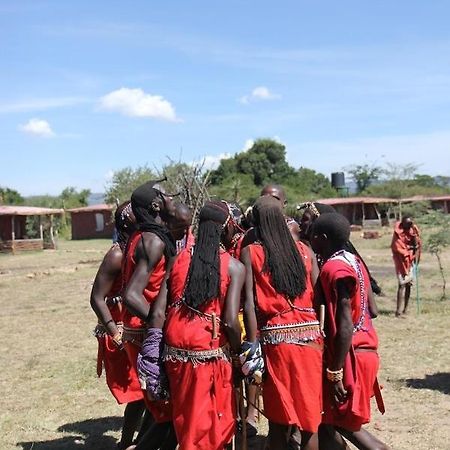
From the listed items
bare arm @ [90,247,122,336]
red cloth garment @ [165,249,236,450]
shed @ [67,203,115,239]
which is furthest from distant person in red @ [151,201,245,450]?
shed @ [67,203,115,239]

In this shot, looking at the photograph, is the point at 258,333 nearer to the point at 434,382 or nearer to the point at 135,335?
the point at 135,335

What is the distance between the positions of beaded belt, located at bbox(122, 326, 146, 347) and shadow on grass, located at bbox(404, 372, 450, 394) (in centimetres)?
345

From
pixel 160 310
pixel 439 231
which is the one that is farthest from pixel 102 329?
pixel 439 231

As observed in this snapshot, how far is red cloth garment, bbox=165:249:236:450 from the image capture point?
3.53m

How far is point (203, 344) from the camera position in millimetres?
3574

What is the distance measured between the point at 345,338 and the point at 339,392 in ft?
1.16

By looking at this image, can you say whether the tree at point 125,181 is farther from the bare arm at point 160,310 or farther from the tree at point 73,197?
the bare arm at point 160,310

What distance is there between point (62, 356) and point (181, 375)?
518 cm

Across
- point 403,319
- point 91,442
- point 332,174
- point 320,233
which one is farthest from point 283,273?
point 332,174

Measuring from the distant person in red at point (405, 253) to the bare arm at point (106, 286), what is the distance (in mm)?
6801

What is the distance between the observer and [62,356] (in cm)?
835

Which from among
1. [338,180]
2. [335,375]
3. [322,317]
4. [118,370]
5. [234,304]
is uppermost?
[338,180]

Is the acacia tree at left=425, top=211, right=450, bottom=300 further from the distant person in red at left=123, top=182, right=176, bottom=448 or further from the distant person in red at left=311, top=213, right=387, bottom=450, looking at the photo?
the distant person in red at left=123, top=182, right=176, bottom=448

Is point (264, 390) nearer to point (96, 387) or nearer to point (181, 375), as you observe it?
point (181, 375)
